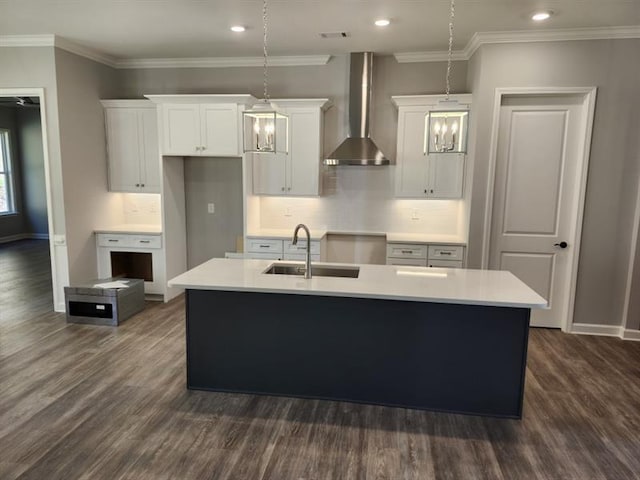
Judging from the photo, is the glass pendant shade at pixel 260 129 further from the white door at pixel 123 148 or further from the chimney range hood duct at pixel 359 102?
the white door at pixel 123 148

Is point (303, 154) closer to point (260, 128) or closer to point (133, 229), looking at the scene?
point (260, 128)

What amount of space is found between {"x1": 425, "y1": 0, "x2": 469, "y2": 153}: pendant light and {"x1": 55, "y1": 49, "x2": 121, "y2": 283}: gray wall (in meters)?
3.95

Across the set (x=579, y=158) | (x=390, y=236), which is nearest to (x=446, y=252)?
(x=390, y=236)

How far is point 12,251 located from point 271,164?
20.7 feet

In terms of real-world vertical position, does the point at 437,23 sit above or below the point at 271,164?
above

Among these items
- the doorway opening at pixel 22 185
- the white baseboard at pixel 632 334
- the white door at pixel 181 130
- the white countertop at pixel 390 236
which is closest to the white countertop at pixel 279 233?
the white countertop at pixel 390 236

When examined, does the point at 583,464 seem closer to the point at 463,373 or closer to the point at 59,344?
the point at 463,373

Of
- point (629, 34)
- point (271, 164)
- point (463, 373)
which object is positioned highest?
point (629, 34)

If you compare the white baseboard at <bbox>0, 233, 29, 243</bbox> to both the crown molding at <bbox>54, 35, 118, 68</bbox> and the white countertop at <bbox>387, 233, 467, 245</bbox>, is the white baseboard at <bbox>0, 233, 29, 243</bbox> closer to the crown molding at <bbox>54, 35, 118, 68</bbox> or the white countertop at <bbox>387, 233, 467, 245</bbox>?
the crown molding at <bbox>54, 35, 118, 68</bbox>

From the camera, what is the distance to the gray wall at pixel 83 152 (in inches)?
181

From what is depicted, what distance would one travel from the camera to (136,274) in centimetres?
557

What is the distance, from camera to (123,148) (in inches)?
205

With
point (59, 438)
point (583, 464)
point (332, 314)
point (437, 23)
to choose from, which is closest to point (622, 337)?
point (583, 464)

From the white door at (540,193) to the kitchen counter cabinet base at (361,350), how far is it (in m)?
1.87
